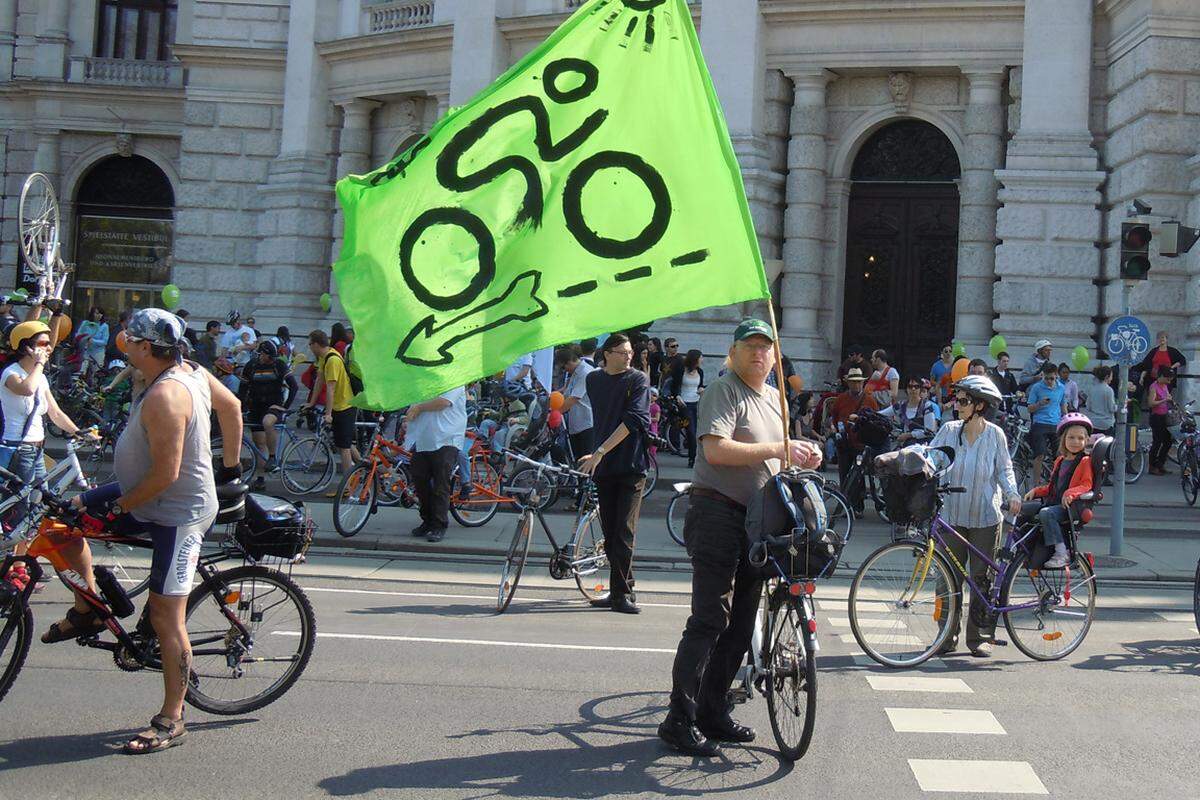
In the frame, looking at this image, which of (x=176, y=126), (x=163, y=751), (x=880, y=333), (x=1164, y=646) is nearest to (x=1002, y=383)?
(x=880, y=333)

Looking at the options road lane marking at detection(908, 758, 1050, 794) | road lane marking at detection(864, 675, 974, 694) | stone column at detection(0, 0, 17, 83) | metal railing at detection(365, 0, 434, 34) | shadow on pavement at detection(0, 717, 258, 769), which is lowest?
shadow on pavement at detection(0, 717, 258, 769)

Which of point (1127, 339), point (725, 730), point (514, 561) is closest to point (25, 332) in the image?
point (514, 561)

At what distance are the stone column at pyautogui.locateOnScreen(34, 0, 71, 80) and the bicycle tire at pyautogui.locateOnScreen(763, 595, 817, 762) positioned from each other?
32.3m

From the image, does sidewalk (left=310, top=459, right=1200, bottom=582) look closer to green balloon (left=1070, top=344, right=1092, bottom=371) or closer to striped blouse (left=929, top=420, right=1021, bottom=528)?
green balloon (left=1070, top=344, right=1092, bottom=371)

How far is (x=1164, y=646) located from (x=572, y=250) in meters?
5.42

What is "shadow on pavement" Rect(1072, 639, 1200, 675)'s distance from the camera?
8773mm

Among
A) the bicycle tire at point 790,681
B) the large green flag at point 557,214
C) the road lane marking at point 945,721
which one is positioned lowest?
the road lane marking at point 945,721

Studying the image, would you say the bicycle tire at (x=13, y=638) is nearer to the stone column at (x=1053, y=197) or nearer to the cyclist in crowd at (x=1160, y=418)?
the cyclist in crowd at (x=1160, y=418)

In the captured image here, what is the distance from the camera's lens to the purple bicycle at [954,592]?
8.52m

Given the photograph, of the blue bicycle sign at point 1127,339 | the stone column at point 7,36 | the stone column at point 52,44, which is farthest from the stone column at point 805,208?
the stone column at point 7,36

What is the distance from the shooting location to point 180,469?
6.12 m

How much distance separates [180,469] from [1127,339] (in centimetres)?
1165

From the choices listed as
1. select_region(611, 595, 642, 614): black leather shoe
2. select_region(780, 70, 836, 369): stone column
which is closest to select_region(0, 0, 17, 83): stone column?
select_region(780, 70, 836, 369): stone column

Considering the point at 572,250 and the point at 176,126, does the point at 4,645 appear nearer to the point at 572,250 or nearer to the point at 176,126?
the point at 572,250
